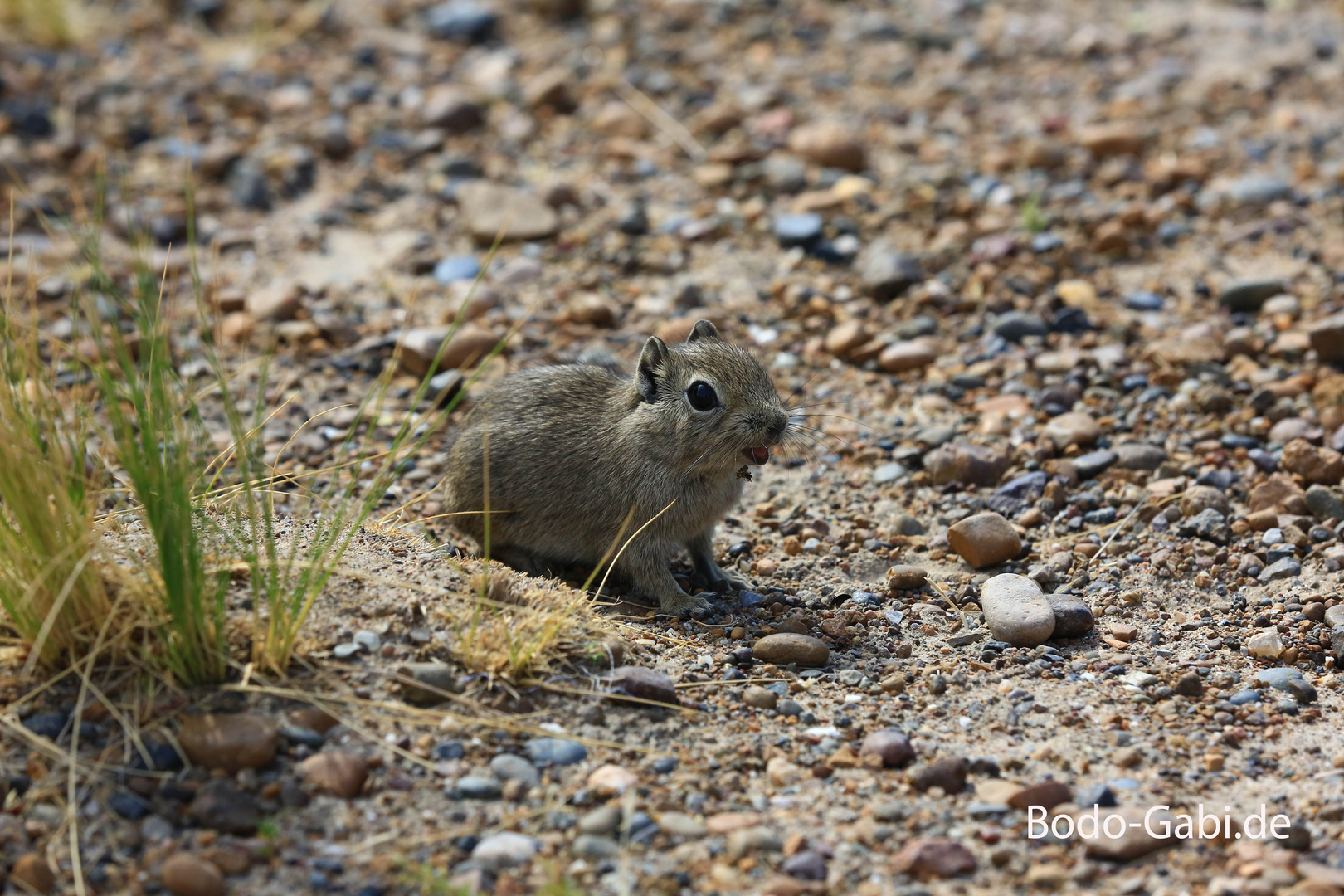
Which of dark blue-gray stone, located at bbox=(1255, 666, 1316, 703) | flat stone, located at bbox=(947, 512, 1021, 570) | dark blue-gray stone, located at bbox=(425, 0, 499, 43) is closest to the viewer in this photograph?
dark blue-gray stone, located at bbox=(1255, 666, 1316, 703)

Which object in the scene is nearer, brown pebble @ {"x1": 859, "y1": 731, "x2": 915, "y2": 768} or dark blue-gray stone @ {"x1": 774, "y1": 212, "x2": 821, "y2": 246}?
brown pebble @ {"x1": 859, "y1": 731, "x2": 915, "y2": 768}

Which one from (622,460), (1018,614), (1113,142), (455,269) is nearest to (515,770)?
(622,460)

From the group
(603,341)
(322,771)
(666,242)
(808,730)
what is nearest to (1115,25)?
(666,242)

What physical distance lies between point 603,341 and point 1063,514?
9.74 ft

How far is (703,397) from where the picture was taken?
550 cm

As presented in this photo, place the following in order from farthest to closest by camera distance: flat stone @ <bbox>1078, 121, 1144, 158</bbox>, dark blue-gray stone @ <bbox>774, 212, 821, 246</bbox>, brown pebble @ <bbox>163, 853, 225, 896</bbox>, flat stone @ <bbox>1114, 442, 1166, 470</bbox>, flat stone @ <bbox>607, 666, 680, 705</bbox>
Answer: flat stone @ <bbox>1078, 121, 1144, 158</bbox> → dark blue-gray stone @ <bbox>774, 212, 821, 246</bbox> → flat stone @ <bbox>1114, 442, 1166, 470</bbox> → flat stone @ <bbox>607, 666, 680, 705</bbox> → brown pebble @ <bbox>163, 853, 225, 896</bbox>

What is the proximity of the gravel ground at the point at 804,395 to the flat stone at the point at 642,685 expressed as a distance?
3 centimetres

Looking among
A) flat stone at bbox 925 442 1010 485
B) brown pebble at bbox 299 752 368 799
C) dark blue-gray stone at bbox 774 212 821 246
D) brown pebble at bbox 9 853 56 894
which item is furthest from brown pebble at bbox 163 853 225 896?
dark blue-gray stone at bbox 774 212 821 246

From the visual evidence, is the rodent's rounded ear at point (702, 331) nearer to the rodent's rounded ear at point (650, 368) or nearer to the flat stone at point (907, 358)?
the rodent's rounded ear at point (650, 368)

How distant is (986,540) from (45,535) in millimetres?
3780

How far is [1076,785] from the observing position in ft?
13.9

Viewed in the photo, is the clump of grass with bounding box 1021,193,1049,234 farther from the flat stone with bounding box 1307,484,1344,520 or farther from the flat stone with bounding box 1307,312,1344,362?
the flat stone with bounding box 1307,484,1344,520

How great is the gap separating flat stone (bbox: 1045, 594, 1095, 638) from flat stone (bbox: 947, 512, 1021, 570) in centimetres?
54

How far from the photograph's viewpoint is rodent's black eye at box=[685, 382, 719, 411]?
18.0 ft
